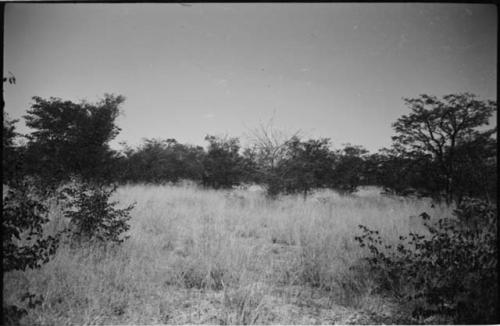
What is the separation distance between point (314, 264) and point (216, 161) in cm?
1051

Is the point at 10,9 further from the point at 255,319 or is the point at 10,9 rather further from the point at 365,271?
the point at 365,271

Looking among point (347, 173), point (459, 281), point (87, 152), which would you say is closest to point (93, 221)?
point (87, 152)

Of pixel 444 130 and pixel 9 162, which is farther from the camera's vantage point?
pixel 444 130

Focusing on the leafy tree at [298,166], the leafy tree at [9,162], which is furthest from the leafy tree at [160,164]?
the leafy tree at [9,162]

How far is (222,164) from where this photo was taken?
521 inches

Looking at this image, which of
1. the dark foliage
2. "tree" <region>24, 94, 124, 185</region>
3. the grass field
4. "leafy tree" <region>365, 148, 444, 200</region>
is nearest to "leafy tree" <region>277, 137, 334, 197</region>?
the dark foliage

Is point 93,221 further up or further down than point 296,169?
further down

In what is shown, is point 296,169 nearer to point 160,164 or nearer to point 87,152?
point 87,152

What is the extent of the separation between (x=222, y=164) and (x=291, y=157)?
17.6ft

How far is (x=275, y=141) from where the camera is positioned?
8641 millimetres

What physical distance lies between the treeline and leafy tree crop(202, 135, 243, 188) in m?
0.06

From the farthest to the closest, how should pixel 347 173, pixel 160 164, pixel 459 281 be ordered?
1. pixel 160 164
2. pixel 347 173
3. pixel 459 281

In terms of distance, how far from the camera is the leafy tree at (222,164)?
13171mm

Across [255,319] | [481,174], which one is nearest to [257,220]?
[255,319]
